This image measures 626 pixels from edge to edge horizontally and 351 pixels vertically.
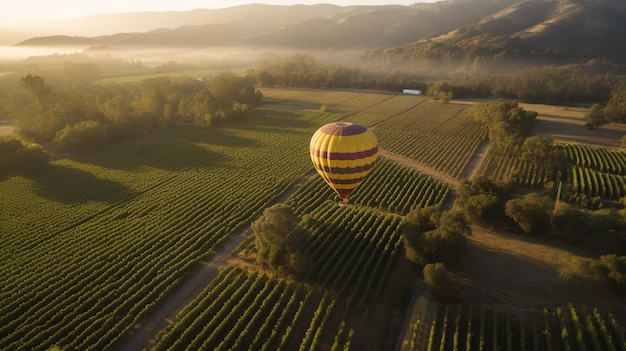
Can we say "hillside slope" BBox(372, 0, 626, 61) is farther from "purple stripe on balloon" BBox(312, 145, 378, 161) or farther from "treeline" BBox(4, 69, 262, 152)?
"purple stripe on balloon" BBox(312, 145, 378, 161)

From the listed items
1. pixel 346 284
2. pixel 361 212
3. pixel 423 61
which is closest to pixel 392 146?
pixel 361 212

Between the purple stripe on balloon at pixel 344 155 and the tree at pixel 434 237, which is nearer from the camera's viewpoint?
the tree at pixel 434 237

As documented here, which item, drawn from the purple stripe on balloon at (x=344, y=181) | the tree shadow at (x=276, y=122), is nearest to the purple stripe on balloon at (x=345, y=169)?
the purple stripe on balloon at (x=344, y=181)

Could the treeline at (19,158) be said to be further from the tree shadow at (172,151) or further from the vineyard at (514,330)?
the vineyard at (514,330)

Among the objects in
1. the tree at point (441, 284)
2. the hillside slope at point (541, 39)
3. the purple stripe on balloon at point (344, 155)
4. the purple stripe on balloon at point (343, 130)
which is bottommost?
the tree at point (441, 284)

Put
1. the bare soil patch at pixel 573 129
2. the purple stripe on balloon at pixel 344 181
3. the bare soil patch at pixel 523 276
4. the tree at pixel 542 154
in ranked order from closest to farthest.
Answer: the bare soil patch at pixel 523 276 < the purple stripe on balloon at pixel 344 181 < the tree at pixel 542 154 < the bare soil patch at pixel 573 129

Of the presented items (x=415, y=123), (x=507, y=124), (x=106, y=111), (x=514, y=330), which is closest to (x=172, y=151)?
(x=106, y=111)
